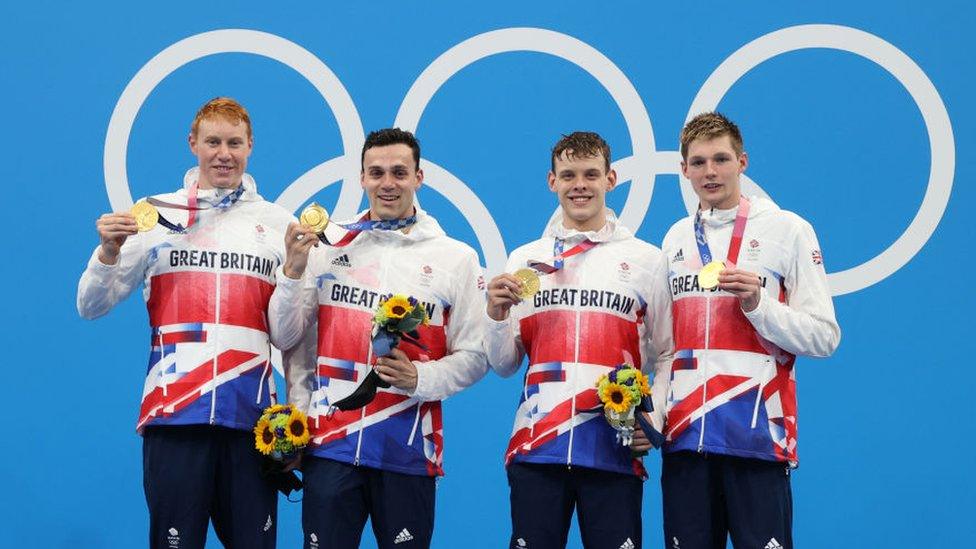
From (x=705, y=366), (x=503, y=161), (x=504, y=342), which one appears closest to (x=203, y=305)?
(x=504, y=342)

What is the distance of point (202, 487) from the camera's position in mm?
3752

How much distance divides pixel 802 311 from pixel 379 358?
147 centimetres

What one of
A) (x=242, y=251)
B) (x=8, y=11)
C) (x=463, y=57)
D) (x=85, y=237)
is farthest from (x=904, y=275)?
(x=8, y=11)

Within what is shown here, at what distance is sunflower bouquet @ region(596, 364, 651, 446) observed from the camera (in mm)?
3504

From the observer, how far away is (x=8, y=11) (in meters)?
5.68

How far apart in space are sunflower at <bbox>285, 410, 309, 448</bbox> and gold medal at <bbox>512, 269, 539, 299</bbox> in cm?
90

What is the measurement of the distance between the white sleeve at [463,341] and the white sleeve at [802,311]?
1.01 meters

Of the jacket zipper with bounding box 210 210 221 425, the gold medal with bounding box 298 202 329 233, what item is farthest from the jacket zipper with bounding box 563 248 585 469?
the jacket zipper with bounding box 210 210 221 425

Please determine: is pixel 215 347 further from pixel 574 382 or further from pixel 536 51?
pixel 536 51

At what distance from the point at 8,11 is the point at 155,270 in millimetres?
2627

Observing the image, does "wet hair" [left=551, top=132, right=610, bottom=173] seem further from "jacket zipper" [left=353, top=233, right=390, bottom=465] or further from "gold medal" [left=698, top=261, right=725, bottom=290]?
"jacket zipper" [left=353, top=233, right=390, bottom=465]

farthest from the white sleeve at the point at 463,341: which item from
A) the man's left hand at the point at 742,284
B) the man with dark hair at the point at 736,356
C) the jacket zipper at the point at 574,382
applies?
the man's left hand at the point at 742,284

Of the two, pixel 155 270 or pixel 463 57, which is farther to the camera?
pixel 463 57

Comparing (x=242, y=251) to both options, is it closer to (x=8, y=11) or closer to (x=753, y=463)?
(x=753, y=463)
